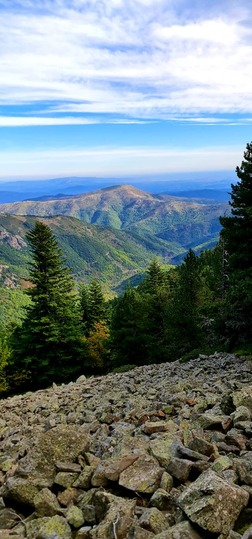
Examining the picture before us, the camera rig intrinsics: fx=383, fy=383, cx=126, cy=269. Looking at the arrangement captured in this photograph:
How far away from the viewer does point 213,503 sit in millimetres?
5320

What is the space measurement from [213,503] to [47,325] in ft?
120

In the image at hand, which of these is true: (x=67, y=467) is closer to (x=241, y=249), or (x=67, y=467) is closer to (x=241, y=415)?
(x=241, y=415)

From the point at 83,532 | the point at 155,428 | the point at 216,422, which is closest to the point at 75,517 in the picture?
the point at 83,532

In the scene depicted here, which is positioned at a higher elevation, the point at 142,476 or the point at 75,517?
the point at 142,476

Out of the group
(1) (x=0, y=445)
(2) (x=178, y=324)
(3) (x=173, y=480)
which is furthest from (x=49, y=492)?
(2) (x=178, y=324)

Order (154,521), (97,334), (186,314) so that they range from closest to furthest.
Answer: (154,521), (186,314), (97,334)

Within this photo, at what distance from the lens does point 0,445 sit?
13.6 m

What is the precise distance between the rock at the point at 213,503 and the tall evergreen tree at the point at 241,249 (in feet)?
59.6

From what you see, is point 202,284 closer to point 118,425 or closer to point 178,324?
point 178,324

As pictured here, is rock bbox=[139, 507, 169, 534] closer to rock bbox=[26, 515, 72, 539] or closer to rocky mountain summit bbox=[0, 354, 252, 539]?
rocky mountain summit bbox=[0, 354, 252, 539]

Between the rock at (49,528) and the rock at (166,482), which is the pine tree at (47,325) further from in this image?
the rock at (166,482)

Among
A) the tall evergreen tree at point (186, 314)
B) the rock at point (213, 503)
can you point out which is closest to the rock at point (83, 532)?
the rock at point (213, 503)

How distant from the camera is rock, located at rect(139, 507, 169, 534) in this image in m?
5.46

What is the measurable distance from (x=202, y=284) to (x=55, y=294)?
51.8ft
